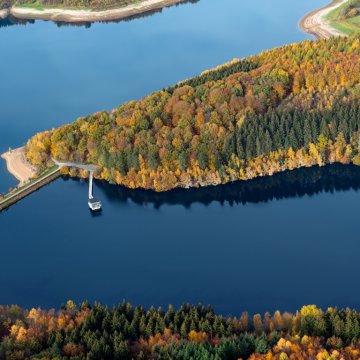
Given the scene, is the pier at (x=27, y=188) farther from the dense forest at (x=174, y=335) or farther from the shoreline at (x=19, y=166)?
the dense forest at (x=174, y=335)

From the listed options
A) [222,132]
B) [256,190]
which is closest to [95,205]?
[222,132]

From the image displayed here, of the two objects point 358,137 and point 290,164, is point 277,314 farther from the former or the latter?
point 358,137

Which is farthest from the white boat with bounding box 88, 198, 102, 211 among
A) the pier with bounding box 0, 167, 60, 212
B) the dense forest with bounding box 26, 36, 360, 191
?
the pier with bounding box 0, 167, 60, 212

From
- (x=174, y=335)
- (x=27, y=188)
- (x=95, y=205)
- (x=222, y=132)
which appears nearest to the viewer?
(x=174, y=335)

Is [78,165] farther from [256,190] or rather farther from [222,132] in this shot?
[256,190]

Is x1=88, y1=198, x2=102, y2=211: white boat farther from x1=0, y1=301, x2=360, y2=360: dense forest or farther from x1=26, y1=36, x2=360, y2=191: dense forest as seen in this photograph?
x1=0, y1=301, x2=360, y2=360: dense forest

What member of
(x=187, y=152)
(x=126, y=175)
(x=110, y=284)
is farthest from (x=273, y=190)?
(x=110, y=284)
